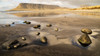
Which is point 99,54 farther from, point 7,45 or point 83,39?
point 7,45

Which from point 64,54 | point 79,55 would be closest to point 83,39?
point 79,55

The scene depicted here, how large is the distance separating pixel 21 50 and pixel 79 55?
3708mm

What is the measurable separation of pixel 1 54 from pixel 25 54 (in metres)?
1.48

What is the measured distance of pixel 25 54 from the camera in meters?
4.15

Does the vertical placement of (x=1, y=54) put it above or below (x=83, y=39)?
below

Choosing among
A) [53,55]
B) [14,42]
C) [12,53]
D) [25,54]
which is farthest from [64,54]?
[14,42]

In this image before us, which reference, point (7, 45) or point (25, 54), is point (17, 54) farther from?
point (7, 45)

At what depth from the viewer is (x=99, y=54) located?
13.4 ft

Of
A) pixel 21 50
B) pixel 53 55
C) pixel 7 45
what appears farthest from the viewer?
pixel 7 45

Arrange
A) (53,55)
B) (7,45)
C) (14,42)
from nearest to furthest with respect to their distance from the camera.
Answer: (53,55), (7,45), (14,42)

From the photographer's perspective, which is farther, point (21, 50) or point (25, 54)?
point (21, 50)

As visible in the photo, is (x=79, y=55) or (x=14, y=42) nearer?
(x=79, y=55)

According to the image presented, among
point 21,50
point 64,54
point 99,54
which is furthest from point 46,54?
point 99,54

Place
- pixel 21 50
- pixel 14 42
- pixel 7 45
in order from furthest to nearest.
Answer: pixel 14 42 → pixel 7 45 → pixel 21 50
